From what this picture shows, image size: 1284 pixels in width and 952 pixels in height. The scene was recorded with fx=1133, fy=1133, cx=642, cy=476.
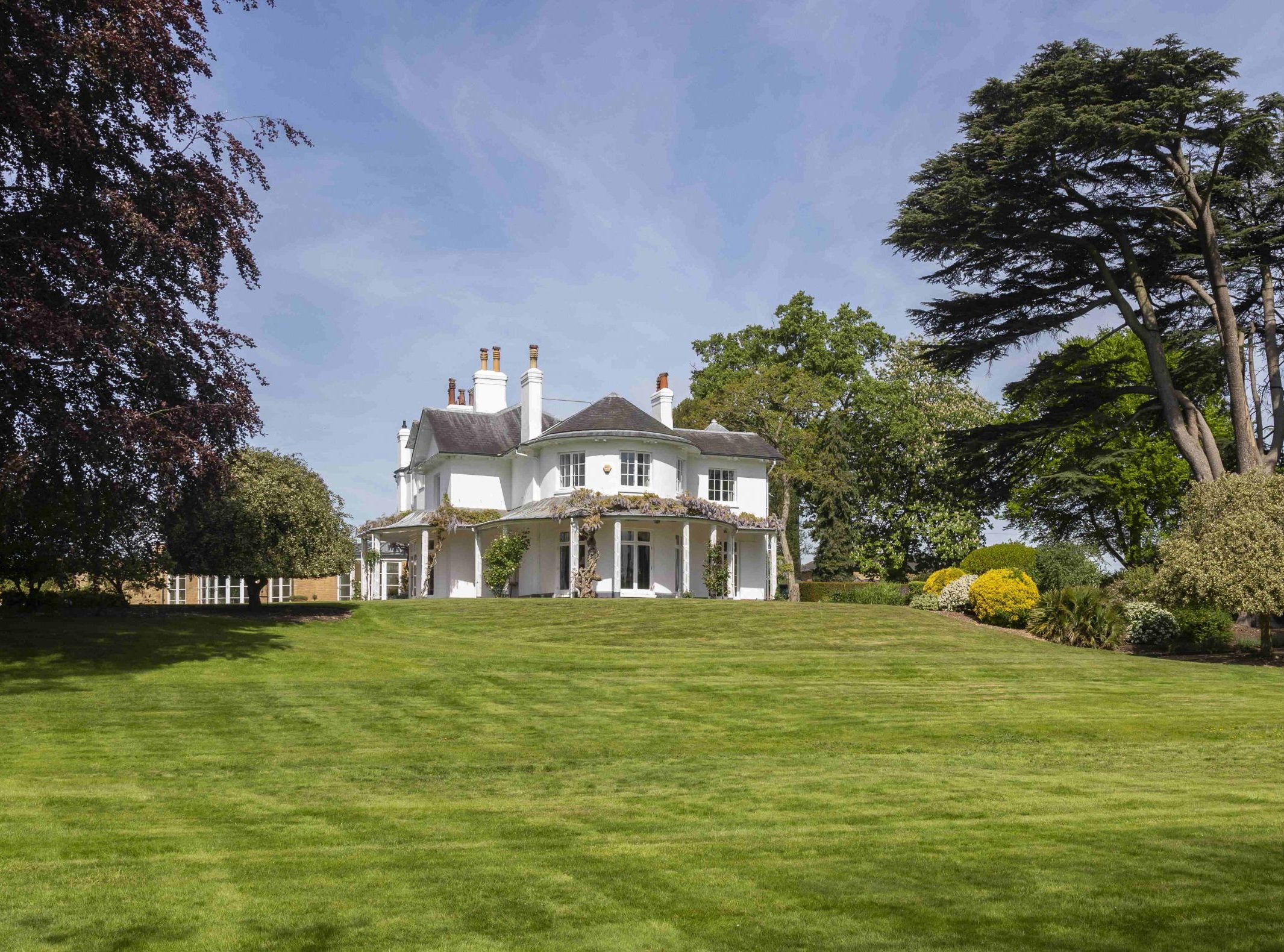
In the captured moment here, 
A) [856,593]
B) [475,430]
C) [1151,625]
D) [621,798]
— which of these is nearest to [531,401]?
[475,430]

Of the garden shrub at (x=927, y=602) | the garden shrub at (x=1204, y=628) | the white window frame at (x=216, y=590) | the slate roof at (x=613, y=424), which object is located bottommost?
the garden shrub at (x=1204, y=628)

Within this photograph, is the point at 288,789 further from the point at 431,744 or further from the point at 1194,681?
the point at 1194,681

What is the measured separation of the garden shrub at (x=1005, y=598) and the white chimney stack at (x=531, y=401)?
1703 centimetres

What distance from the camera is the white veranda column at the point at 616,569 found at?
38.0 metres

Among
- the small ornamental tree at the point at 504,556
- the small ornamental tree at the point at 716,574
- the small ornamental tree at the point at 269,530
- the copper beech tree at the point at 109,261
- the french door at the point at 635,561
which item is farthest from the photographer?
the small ornamental tree at the point at 716,574

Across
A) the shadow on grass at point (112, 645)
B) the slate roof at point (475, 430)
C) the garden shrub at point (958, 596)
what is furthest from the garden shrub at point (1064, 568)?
the shadow on grass at point (112, 645)

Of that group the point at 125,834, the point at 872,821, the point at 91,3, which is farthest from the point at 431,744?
the point at 91,3

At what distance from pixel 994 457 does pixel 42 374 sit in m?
24.7

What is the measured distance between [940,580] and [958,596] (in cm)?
277

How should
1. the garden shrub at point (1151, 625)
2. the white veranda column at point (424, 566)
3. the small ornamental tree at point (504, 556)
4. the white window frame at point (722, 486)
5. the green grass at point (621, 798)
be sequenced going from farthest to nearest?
1. the white window frame at point (722, 486)
2. the white veranda column at point (424, 566)
3. the small ornamental tree at point (504, 556)
4. the garden shrub at point (1151, 625)
5. the green grass at point (621, 798)

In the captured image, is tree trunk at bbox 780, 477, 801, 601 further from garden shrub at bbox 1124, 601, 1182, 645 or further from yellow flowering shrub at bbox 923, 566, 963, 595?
garden shrub at bbox 1124, 601, 1182, 645

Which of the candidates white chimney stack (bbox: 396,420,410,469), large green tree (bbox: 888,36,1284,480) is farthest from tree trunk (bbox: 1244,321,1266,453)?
white chimney stack (bbox: 396,420,410,469)

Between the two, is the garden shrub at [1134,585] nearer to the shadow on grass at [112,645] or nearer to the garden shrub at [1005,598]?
the garden shrub at [1005,598]

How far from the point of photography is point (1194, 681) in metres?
20.9
